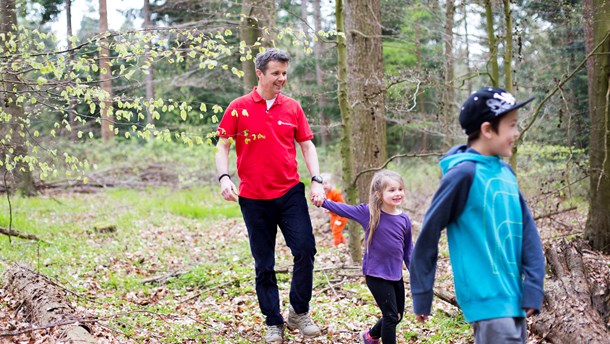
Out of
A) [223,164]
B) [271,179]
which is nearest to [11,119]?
[223,164]

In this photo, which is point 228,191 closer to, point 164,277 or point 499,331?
point 499,331

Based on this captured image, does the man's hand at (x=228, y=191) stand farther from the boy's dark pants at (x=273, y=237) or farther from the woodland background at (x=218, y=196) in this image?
the woodland background at (x=218, y=196)

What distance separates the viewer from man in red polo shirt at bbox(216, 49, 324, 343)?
5547mm

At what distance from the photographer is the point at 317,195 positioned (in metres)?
5.34

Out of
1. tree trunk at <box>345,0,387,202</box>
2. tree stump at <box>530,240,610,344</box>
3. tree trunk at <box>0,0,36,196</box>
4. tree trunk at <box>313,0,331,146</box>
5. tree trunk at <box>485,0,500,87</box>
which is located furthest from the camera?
tree trunk at <box>313,0,331,146</box>

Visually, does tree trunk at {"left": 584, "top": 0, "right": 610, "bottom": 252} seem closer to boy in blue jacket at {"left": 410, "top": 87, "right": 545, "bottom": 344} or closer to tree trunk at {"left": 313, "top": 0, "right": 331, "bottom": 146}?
boy in blue jacket at {"left": 410, "top": 87, "right": 545, "bottom": 344}

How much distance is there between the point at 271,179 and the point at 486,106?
262 cm

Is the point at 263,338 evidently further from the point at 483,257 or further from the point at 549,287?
the point at 483,257

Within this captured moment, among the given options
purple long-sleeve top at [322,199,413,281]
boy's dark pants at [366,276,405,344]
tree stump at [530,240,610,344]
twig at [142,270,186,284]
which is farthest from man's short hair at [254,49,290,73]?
twig at [142,270,186,284]

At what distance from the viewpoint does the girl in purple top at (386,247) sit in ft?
16.4

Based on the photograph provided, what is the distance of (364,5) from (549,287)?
5.90 metres

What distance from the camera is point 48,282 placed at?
22.6 ft

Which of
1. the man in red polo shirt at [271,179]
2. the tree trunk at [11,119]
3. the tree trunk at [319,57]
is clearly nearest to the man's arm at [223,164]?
the man in red polo shirt at [271,179]

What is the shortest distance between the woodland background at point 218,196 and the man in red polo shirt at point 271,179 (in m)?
0.33
